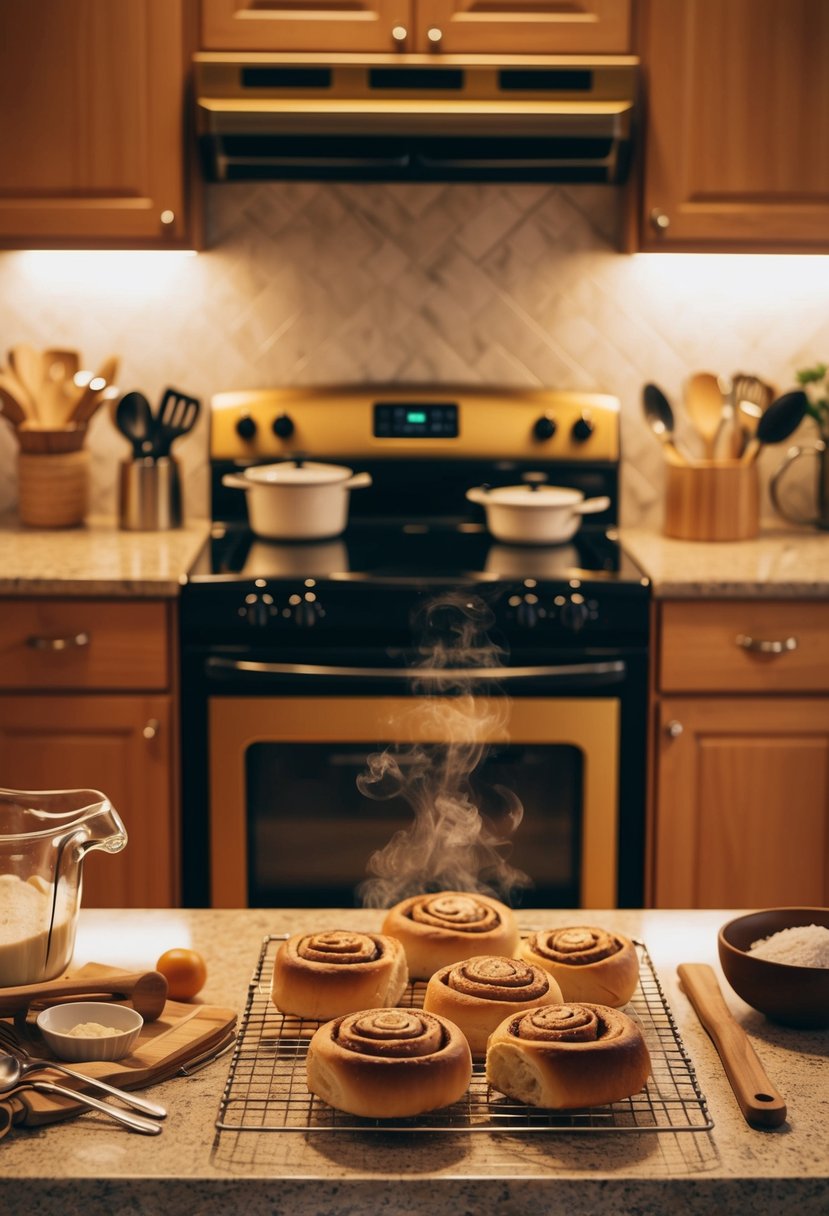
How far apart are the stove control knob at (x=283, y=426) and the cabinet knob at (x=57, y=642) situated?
78cm

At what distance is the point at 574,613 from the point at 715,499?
57 cm

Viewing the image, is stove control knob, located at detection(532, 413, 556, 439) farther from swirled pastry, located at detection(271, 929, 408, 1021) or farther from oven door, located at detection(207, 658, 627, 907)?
swirled pastry, located at detection(271, 929, 408, 1021)

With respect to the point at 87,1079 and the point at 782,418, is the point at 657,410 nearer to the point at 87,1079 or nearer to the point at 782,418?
the point at 782,418

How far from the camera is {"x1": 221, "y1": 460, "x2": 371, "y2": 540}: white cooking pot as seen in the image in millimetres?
3182

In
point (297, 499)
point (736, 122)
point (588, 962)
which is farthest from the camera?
point (297, 499)

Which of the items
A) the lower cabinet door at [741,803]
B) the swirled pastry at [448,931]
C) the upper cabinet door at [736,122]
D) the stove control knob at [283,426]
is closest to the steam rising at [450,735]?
the lower cabinet door at [741,803]

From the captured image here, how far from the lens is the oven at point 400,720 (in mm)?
2887

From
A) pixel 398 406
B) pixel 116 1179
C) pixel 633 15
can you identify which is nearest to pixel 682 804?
pixel 398 406

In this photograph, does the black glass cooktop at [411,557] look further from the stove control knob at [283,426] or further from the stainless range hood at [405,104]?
the stainless range hood at [405,104]

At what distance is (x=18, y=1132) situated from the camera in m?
1.10

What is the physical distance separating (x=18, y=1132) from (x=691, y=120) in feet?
8.40

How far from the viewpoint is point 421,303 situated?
351 cm

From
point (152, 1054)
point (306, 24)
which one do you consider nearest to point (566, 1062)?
point (152, 1054)

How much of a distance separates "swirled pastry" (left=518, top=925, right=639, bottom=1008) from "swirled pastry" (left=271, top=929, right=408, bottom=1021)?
0.13m
